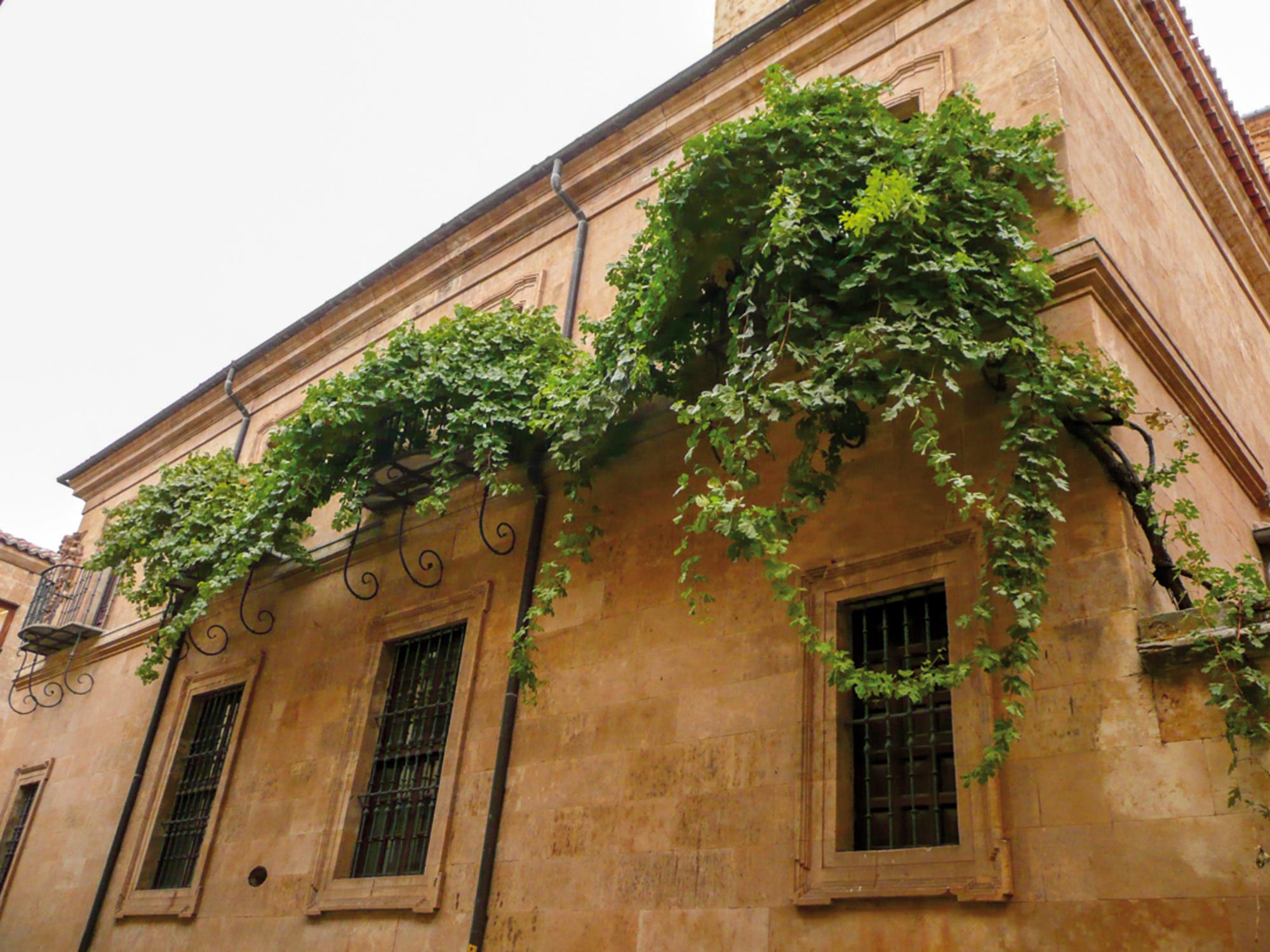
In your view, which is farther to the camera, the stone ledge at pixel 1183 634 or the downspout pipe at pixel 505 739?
the downspout pipe at pixel 505 739

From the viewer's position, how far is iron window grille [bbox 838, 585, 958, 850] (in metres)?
6.01

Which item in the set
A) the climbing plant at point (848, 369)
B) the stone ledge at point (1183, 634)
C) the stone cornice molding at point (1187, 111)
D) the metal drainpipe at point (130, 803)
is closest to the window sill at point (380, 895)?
the climbing plant at point (848, 369)

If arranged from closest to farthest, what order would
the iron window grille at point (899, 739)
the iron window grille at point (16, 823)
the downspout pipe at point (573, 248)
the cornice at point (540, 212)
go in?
1. the iron window grille at point (899, 739)
2. the cornice at point (540, 212)
3. the downspout pipe at point (573, 248)
4. the iron window grille at point (16, 823)

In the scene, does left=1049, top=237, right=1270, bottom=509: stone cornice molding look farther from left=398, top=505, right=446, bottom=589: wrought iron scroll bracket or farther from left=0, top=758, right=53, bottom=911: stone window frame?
left=0, top=758, right=53, bottom=911: stone window frame

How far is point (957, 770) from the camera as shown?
5.75 m

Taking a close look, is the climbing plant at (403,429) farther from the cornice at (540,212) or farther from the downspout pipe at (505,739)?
the cornice at (540,212)

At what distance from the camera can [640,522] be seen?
830 centimetres

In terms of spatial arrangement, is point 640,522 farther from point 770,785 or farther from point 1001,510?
point 1001,510

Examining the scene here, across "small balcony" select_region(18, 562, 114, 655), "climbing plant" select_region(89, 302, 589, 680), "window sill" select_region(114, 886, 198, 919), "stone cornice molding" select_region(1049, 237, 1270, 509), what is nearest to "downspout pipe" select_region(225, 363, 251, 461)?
"small balcony" select_region(18, 562, 114, 655)

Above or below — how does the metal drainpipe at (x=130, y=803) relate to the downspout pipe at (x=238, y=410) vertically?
below

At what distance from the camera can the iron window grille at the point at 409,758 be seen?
Result: 29.0 ft

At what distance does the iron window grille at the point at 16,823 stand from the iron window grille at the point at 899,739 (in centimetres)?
1221

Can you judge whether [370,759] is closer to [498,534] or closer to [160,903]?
Answer: [498,534]

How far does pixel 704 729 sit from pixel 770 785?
2.24 ft
